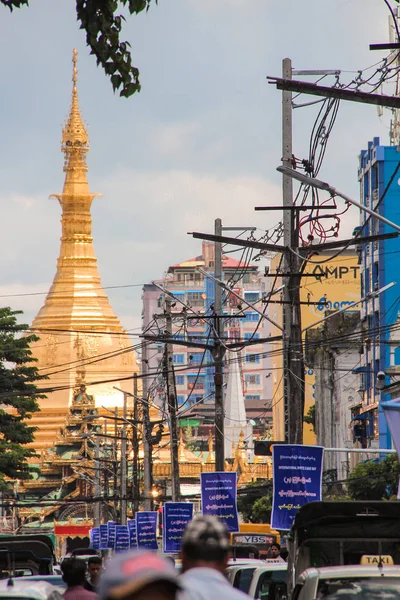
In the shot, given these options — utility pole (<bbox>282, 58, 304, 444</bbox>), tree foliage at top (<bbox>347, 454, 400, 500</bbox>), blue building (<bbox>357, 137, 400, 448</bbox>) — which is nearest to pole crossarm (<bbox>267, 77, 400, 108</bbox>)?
utility pole (<bbox>282, 58, 304, 444</bbox>)

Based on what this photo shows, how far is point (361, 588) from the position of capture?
9.62 metres

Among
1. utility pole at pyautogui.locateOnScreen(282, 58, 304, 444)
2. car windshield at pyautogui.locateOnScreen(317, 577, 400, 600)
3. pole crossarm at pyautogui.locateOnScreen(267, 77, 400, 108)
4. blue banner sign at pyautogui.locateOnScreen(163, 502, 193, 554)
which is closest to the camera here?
car windshield at pyautogui.locateOnScreen(317, 577, 400, 600)

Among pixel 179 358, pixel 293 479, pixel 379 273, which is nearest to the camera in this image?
pixel 293 479

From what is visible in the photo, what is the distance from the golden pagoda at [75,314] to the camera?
10044 cm

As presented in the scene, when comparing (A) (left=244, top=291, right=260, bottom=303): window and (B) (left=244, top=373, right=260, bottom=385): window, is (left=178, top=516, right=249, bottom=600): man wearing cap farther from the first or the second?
(B) (left=244, top=373, right=260, bottom=385): window

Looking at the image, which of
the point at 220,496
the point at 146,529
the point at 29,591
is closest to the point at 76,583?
the point at 29,591

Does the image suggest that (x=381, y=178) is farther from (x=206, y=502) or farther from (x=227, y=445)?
(x=227, y=445)

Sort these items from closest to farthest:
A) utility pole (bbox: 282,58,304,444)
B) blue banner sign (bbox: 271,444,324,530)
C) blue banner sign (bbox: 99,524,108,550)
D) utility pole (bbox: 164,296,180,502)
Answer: blue banner sign (bbox: 271,444,324,530), utility pole (bbox: 282,58,304,444), utility pole (bbox: 164,296,180,502), blue banner sign (bbox: 99,524,108,550)

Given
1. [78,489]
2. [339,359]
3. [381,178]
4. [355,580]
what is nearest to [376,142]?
Result: [381,178]

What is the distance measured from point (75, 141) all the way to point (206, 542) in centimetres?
9774

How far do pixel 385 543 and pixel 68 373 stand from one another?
89.1m

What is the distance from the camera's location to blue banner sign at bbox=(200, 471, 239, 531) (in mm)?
28750

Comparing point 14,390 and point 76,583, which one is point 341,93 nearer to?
point 76,583

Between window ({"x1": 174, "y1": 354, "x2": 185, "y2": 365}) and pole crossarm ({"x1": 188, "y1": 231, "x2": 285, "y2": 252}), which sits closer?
pole crossarm ({"x1": 188, "y1": 231, "x2": 285, "y2": 252})
